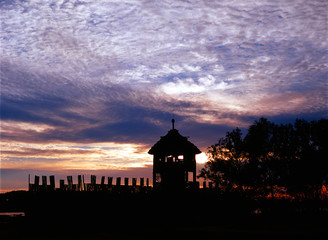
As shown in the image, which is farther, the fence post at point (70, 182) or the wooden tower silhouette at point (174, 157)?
the wooden tower silhouette at point (174, 157)

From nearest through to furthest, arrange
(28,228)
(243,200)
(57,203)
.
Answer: (28,228), (57,203), (243,200)

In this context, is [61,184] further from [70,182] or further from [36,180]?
[36,180]

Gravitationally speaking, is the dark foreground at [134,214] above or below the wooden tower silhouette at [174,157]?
below

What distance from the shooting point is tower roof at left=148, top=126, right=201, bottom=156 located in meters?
36.4

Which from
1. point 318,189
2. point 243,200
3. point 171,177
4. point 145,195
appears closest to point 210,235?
point 145,195

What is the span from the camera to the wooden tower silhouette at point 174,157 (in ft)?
119

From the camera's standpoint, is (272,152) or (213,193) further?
(272,152)

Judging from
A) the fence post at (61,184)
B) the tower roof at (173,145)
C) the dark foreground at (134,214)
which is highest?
the tower roof at (173,145)

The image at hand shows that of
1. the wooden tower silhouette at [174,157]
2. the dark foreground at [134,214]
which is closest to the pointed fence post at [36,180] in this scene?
the dark foreground at [134,214]

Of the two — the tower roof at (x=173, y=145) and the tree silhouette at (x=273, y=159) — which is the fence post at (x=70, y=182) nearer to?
the tower roof at (x=173, y=145)

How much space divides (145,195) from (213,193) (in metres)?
6.36

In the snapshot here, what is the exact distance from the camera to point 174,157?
37062mm

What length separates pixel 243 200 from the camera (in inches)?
1288

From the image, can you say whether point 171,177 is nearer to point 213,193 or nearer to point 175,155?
point 175,155
